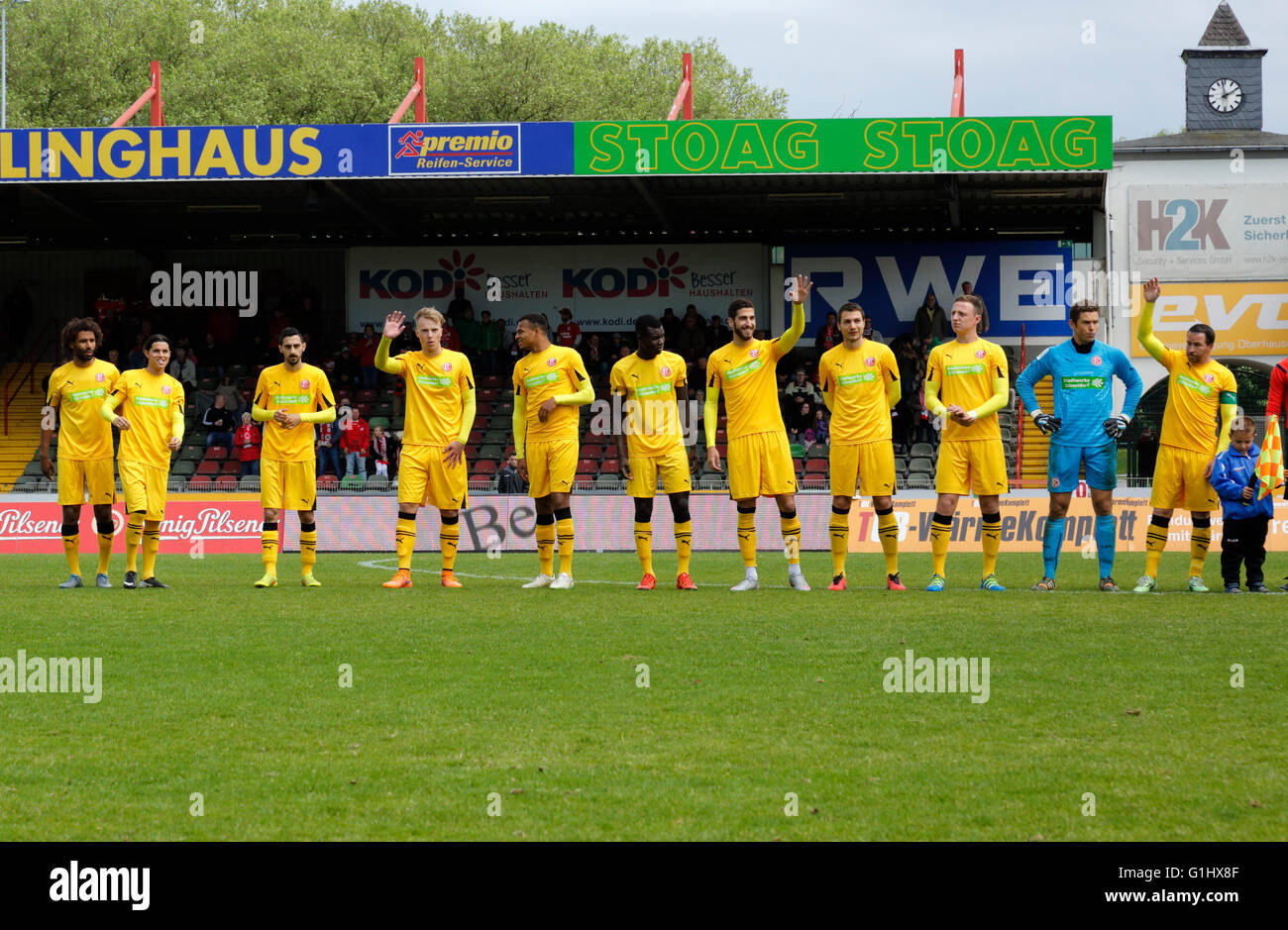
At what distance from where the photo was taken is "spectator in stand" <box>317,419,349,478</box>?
25125 millimetres

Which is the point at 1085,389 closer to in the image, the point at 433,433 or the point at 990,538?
the point at 990,538

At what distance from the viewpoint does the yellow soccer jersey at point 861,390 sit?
41.0 feet

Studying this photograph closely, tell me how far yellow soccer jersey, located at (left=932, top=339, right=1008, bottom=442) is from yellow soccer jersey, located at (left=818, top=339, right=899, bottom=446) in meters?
0.50

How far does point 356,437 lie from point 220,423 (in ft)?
12.2

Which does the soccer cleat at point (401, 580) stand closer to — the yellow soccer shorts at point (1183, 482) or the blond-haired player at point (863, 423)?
the blond-haired player at point (863, 423)

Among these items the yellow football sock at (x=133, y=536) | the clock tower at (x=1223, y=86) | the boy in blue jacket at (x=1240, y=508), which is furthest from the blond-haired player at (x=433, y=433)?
the clock tower at (x=1223, y=86)

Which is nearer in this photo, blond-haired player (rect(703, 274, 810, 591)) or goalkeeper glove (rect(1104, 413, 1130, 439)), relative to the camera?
goalkeeper glove (rect(1104, 413, 1130, 439))

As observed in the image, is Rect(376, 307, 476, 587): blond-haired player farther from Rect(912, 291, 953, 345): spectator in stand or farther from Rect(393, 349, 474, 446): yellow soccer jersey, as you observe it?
Rect(912, 291, 953, 345): spectator in stand

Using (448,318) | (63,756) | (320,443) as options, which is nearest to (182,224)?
(448,318)

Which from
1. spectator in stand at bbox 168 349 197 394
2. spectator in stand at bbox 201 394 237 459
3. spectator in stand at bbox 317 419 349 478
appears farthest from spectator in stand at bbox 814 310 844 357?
spectator in stand at bbox 168 349 197 394

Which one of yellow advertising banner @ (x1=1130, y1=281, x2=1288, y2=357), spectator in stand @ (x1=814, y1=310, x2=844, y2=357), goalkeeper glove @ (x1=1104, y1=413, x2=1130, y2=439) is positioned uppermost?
yellow advertising banner @ (x1=1130, y1=281, x2=1288, y2=357)

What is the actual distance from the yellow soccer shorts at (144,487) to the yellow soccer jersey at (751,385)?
18.4ft

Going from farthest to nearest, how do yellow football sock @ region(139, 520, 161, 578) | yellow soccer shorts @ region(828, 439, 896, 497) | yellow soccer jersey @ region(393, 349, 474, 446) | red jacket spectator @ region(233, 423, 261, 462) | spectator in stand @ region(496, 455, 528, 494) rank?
red jacket spectator @ region(233, 423, 261, 462), spectator in stand @ region(496, 455, 528, 494), yellow football sock @ region(139, 520, 161, 578), yellow soccer jersey @ region(393, 349, 474, 446), yellow soccer shorts @ region(828, 439, 896, 497)
